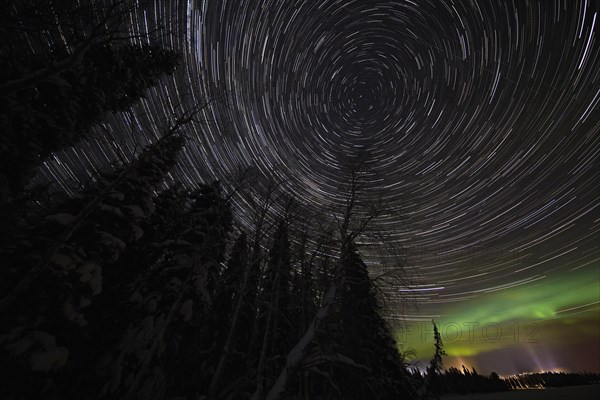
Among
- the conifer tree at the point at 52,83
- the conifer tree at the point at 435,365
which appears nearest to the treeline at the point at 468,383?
the conifer tree at the point at 435,365

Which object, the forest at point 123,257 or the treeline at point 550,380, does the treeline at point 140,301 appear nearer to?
the forest at point 123,257

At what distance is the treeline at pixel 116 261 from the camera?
5484 millimetres

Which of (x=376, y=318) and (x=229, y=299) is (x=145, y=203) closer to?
(x=229, y=299)

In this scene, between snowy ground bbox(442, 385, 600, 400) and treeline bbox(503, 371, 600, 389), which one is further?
treeline bbox(503, 371, 600, 389)

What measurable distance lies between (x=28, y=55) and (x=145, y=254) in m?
8.26

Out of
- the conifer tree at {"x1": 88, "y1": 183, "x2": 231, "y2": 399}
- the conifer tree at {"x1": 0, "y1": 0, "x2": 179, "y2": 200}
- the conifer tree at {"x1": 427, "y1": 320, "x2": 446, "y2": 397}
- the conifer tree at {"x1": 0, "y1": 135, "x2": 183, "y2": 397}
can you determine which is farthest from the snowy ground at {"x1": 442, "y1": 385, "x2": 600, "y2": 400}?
the conifer tree at {"x1": 0, "y1": 0, "x2": 179, "y2": 200}

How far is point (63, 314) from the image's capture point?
19.8 ft

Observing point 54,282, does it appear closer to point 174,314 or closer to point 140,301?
point 140,301

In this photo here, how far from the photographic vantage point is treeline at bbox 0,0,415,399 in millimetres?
5484

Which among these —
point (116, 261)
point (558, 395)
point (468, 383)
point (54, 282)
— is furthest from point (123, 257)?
point (468, 383)

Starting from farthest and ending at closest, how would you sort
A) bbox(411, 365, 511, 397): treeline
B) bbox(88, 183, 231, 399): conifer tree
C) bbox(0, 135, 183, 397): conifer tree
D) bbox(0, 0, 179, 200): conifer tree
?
1. bbox(411, 365, 511, 397): treeline
2. bbox(88, 183, 231, 399): conifer tree
3. bbox(0, 0, 179, 200): conifer tree
4. bbox(0, 135, 183, 397): conifer tree

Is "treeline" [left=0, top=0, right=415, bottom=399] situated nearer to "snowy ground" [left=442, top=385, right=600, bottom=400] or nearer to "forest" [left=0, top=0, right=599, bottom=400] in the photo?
"forest" [left=0, top=0, right=599, bottom=400]

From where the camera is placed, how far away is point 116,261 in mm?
9375

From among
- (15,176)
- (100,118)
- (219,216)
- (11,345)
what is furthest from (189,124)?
(11,345)
